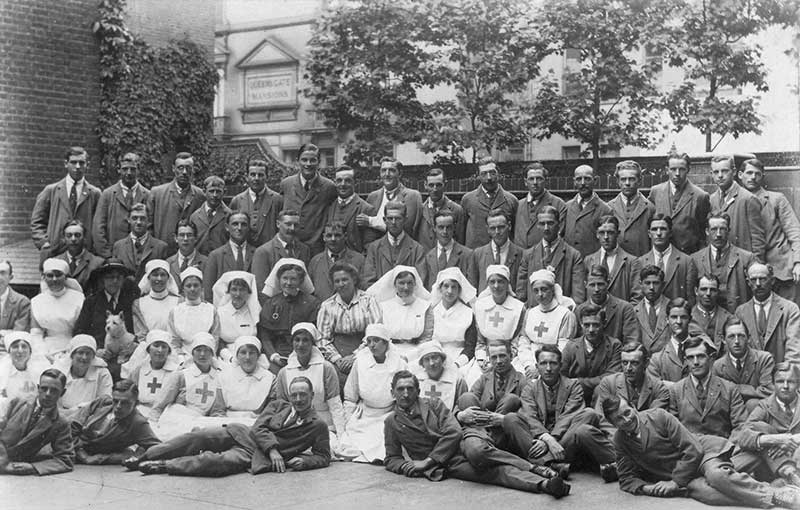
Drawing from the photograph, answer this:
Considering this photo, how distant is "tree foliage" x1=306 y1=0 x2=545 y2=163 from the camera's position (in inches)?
598

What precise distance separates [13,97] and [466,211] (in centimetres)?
687

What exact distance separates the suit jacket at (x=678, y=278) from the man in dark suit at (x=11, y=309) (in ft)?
18.1

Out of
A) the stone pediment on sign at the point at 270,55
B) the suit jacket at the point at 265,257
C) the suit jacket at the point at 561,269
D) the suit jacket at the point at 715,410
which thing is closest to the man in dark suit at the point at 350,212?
the suit jacket at the point at 265,257

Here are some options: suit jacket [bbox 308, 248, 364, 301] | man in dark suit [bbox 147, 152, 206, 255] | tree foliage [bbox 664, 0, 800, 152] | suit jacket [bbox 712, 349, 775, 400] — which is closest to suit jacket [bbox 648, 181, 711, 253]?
suit jacket [bbox 712, 349, 775, 400]

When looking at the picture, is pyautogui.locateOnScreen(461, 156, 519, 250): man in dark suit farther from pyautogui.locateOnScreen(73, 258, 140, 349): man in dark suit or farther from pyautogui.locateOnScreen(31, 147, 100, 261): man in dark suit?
pyautogui.locateOnScreen(31, 147, 100, 261): man in dark suit

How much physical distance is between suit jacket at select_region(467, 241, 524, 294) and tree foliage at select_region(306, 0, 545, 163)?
6774 millimetres

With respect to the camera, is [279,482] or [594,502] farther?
[279,482]

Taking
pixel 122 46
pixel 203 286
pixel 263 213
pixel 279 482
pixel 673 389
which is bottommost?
pixel 279 482

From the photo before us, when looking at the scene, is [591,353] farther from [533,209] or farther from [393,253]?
[393,253]

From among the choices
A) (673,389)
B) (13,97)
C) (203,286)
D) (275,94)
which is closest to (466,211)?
(203,286)

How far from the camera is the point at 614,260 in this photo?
8430mm

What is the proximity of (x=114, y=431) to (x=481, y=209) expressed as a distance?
4161mm

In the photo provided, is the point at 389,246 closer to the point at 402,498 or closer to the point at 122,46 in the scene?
the point at 402,498

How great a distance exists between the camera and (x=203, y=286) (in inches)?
361
